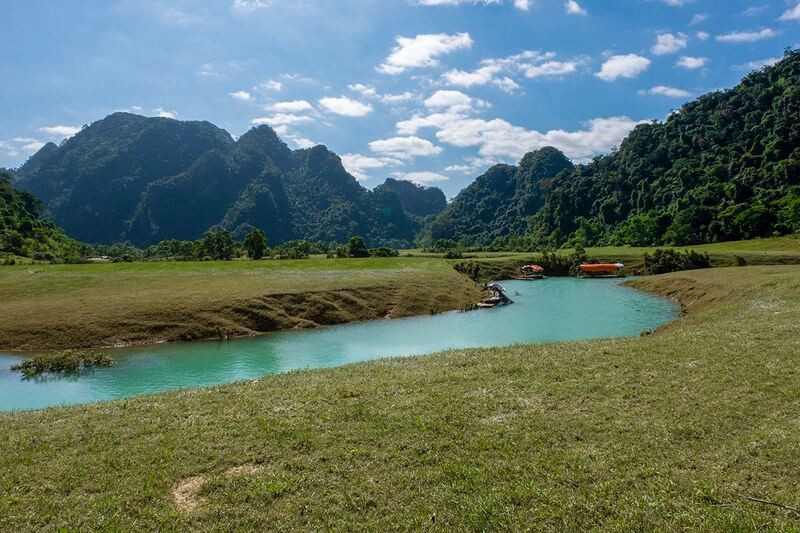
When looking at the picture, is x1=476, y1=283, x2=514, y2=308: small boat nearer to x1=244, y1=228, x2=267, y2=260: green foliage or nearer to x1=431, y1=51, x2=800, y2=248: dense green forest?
x1=244, y1=228, x2=267, y2=260: green foliage

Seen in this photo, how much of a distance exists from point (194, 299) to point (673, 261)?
7788 cm

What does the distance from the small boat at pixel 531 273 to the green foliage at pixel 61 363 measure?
7583 centimetres

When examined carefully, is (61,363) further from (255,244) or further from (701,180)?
(701,180)

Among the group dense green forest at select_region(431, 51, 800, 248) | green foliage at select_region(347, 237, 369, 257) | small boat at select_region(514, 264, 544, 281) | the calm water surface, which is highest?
dense green forest at select_region(431, 51, 800, 248)

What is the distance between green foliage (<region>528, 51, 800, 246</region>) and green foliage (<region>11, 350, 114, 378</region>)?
11876 centimetres

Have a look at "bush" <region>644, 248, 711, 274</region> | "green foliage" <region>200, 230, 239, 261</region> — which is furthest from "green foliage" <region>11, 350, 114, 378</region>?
"bush" <region>644, 248, 711, 274</region>

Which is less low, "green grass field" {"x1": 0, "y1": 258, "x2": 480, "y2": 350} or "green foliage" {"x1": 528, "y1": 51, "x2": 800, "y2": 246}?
"green foliage" {"x1": 528, "y1": 51, "x2": 800, "y2": 246}

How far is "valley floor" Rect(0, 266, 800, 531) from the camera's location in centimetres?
916

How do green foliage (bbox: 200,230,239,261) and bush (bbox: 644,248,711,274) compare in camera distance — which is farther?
green foliage (bbox: 200,230,239,261)

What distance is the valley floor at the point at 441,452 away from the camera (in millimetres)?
9156

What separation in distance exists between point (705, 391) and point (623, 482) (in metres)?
6.72

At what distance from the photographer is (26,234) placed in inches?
4368

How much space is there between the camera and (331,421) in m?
13.7

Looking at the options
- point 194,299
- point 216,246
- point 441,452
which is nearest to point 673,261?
point 194,299
